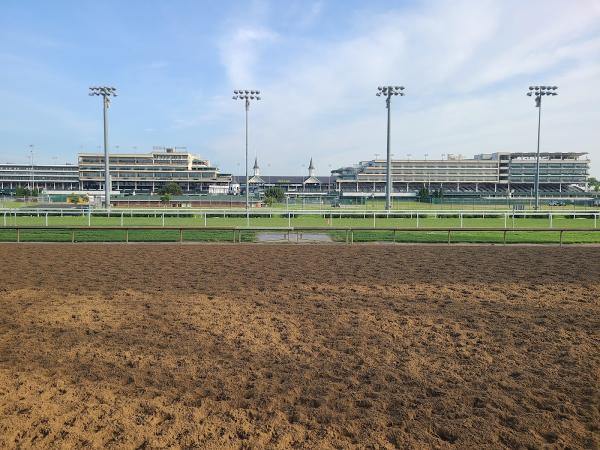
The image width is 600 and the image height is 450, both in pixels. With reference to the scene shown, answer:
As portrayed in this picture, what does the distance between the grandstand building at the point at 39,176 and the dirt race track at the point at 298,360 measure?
112518mm

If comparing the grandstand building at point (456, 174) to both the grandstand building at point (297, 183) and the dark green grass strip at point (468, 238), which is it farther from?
the dark green grass strip at point (468, 238)

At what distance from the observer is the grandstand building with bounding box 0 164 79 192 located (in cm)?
11294

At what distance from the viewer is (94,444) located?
4.02 meters

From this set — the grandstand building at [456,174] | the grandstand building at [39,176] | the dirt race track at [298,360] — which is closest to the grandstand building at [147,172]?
the grandstand building at [39,176]

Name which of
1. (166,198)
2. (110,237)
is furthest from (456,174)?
(110,237)

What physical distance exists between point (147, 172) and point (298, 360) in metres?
105

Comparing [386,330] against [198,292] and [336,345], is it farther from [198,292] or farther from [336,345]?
[198,292]

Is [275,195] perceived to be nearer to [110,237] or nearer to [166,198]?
[166,198]

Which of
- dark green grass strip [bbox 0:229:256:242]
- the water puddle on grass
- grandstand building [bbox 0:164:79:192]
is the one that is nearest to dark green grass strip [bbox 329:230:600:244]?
the water puddle on grass

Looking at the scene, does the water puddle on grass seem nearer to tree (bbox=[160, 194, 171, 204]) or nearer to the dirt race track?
the dirt race track

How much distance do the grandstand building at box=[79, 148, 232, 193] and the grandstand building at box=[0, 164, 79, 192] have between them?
1100 cm

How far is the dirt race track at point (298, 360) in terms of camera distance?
14.0ft

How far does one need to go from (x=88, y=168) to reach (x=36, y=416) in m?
107

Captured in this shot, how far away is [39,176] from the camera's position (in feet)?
376
